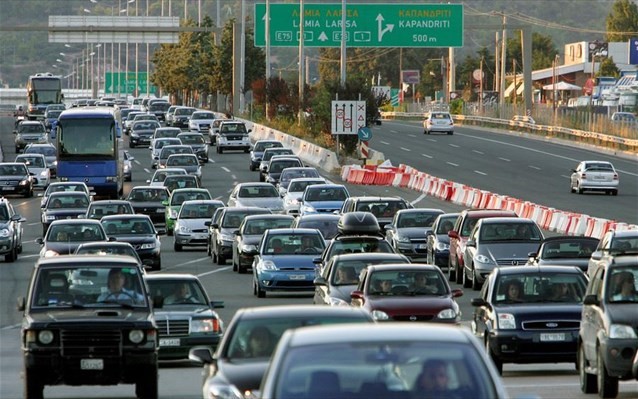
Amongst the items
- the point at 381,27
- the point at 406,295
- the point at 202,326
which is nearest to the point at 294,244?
the point at 406,295

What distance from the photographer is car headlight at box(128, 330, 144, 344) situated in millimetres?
17438

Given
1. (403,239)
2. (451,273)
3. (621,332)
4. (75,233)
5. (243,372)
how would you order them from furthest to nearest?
(403,239), (75,233), (451,273), (621,332), (243,372)

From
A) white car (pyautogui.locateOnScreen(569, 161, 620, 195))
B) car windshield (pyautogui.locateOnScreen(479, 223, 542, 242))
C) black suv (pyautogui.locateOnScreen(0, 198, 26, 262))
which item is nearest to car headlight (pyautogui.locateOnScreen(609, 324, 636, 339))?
car windshield (pyautogui.locateOnScreen(479, 223, 542, 242))

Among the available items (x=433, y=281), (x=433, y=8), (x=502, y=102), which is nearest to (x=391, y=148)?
(x=433, y=8)

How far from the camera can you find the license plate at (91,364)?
56.7 ft

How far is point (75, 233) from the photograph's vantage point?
37781 millimetres

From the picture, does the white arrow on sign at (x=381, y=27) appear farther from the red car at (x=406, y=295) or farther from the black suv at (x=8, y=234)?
the red car at (x=406, y=295)

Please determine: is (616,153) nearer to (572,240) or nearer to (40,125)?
(40,125)

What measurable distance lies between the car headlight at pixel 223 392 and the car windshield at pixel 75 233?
82.2 ft

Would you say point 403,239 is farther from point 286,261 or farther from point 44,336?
point 44,336

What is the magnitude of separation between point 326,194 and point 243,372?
37.6 meters

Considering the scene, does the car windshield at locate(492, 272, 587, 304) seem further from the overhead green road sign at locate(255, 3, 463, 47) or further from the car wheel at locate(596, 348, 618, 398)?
the overhead green road sign at locate(255, 3, 463, 47)

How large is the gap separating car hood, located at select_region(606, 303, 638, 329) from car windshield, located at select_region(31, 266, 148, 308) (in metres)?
5.04

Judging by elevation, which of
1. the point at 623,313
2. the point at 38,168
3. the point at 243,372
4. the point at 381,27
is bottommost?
Result: the point at 38,168
